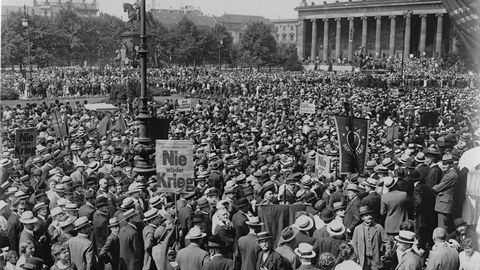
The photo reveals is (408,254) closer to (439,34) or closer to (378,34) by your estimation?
(439,34)

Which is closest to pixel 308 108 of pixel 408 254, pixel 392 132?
pixel 392 132

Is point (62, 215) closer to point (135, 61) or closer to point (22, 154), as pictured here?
point (22, 154)

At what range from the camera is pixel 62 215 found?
385 inches

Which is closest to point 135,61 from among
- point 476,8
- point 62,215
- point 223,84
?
point 223,84

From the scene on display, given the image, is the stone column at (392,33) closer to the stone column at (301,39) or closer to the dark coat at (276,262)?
the stone column at (301,39)

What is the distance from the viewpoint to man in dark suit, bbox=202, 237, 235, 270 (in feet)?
25.1

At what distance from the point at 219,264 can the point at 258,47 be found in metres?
80.6

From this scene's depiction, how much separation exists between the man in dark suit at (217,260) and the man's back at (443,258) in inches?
106

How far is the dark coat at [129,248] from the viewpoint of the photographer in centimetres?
893

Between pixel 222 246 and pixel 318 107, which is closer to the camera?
pixel 222 246

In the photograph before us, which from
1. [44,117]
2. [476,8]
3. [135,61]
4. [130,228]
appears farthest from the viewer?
[135,61]

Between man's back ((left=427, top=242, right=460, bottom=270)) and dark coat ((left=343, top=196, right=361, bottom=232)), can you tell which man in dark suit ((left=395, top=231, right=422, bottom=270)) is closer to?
man's back ((left=427, top=242, right=460, bottom=270))

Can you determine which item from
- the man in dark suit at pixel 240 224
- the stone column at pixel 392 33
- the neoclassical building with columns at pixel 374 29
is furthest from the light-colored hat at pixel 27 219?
the stone column at pixel 392 33

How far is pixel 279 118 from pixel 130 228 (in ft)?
64.8
